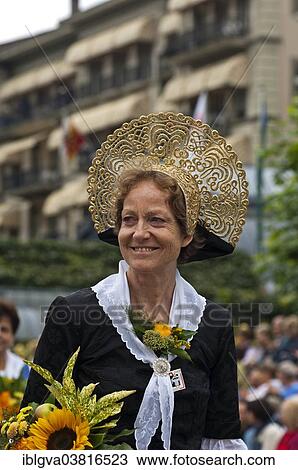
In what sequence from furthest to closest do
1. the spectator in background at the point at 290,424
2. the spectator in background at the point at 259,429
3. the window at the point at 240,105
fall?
the window at the point at 240,105 → the spectator in background at the point at 259,429 → the spectator in background at the point at 290,424

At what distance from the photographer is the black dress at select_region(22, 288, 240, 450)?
14.1ft

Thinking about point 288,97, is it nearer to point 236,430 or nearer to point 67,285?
point 67,285

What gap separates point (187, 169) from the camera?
4586 millimetres

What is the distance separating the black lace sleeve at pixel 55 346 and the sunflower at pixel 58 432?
32 centimetres

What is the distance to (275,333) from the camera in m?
15.4

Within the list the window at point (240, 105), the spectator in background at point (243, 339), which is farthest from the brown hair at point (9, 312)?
the window at point (240, 105)

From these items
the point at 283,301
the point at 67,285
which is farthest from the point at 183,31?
the point at 283,301

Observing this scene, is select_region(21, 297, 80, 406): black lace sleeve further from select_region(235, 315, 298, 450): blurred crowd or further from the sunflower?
select_region(235, 315, 298, 450): blurred crowd

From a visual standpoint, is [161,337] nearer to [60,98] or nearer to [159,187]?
[159,187]

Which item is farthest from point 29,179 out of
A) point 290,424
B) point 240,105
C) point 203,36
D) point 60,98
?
point 290,424

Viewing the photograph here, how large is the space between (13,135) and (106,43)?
10111 mm

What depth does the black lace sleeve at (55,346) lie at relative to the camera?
4281 mm

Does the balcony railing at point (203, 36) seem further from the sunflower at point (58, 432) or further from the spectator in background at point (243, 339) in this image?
the sunflower at point (58, 432)

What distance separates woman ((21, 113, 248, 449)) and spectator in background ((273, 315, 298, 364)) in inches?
337
